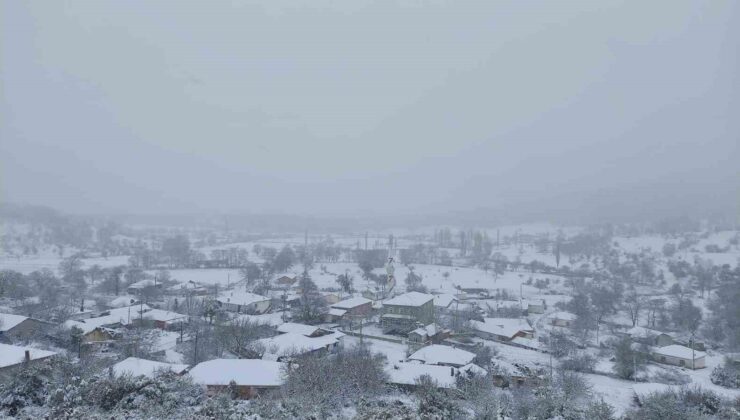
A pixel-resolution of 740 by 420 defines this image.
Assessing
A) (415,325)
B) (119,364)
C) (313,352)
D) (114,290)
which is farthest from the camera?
(114,290)

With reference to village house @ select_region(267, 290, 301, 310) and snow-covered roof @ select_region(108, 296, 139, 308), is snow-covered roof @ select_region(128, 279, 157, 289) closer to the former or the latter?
snow-covered roof @ select_region(108, 296, 139, 308)

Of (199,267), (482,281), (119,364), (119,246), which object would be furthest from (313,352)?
(119,246)

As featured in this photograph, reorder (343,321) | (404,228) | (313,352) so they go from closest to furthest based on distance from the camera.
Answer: (313,352)
(343,321)
(404,228)

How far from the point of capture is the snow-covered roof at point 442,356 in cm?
2164

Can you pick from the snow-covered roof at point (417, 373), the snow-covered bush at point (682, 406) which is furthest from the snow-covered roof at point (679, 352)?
the snow-covered roof at point (417, 373)

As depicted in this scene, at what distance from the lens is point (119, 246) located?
278 feet

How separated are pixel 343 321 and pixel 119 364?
54.8 ft

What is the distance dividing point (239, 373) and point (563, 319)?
85.4 feet

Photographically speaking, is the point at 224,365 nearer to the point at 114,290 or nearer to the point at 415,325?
the point at 415,325

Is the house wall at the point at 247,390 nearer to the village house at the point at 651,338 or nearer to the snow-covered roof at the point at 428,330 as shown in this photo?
the snow-covered roof at the point at 428,330

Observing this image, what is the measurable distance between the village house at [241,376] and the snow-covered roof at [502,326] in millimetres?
16543

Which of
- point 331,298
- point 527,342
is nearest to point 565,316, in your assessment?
point 527,342

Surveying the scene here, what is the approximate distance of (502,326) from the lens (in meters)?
31.1

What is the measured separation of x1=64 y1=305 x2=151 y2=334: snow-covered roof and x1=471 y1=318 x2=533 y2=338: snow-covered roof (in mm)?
22458
